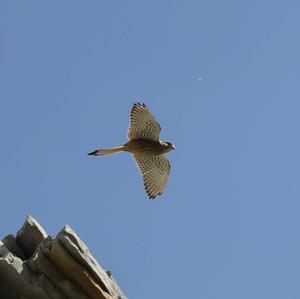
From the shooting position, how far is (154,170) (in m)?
22.9

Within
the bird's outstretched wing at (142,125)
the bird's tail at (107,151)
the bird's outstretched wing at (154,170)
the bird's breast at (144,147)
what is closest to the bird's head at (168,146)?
the bird's breast at (144,147)

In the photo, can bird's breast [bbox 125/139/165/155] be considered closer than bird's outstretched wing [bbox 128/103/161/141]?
No

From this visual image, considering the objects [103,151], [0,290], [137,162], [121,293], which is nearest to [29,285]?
[0,290]

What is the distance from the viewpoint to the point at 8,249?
18047 millimetres

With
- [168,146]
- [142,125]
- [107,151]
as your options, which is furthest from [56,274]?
[168,146]

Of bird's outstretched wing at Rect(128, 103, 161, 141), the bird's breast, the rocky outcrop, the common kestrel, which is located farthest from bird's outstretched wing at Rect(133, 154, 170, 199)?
the rocky outcrop

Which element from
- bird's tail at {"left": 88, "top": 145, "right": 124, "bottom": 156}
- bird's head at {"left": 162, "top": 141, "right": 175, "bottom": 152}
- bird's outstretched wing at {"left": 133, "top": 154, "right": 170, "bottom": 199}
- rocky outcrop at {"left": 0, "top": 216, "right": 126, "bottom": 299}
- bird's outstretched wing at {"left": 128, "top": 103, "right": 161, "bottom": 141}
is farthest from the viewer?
bird's head at {"left": 162, "top": 141, "right": 175, "bottom": 152}

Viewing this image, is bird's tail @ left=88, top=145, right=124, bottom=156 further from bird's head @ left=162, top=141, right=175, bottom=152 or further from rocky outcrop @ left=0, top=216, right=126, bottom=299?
rocky outcrop @ left=0, top=216, right=126, bottom=299

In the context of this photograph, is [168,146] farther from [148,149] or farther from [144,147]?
[144,147]

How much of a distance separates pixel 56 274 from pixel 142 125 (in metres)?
5.94

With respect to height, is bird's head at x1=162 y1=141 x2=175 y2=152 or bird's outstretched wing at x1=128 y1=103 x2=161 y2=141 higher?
bird's head at x1=162 y1=141 x2=175 y2=152

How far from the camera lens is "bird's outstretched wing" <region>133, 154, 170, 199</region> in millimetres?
22672

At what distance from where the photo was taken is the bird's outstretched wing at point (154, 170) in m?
22.7

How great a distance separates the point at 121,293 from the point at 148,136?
5585 mm
